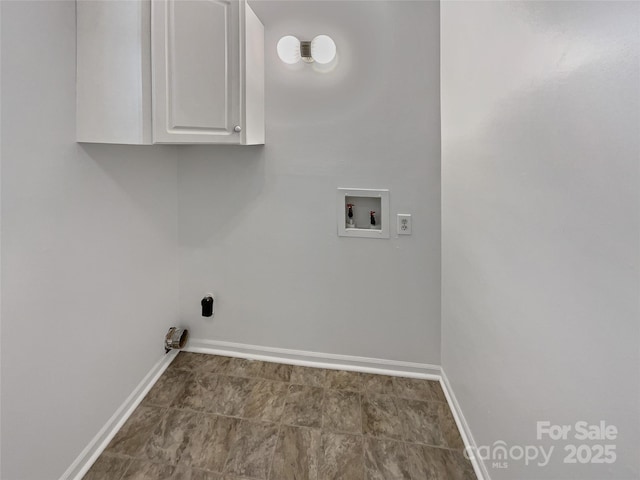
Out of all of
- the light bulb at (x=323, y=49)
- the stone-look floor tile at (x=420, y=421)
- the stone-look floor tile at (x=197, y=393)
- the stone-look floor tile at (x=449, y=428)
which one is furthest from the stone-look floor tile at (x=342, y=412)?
the light bulb at (x=323, y=49)

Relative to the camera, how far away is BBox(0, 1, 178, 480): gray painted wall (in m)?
1.01

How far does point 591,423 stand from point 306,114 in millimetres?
1735

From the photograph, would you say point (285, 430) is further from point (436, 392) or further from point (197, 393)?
point (436, 392)

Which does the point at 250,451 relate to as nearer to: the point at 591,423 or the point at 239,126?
the point at 591,423

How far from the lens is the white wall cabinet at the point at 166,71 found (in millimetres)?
1242

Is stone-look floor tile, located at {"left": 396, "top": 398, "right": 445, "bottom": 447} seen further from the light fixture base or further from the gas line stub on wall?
the light fixture base

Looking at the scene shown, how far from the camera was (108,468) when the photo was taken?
4.28 feet

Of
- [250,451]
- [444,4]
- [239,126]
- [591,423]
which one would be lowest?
[250,451]

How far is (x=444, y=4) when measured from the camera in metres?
1.61

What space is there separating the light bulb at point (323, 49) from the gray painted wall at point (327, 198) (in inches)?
2.4

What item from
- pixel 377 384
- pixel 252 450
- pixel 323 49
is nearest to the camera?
pixel 252 450

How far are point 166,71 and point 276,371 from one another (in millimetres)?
1683

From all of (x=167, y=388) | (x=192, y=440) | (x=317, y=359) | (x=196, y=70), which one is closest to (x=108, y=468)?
(x=192, y=440)

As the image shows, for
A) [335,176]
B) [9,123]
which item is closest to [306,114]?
[335,176]
